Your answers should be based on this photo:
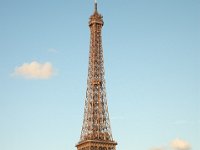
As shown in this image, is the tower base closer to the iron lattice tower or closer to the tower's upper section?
the iron lattice tower

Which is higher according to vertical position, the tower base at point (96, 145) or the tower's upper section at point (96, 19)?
the tower's upper section at point (96, 19)

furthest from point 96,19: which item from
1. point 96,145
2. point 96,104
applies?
point 96,145

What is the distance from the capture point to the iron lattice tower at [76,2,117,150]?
123125mm

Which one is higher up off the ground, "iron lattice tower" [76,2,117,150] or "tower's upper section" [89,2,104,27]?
"tower's upper section" [89,2,104,27]

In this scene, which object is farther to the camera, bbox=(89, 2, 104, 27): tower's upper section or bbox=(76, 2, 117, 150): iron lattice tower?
bbox=(89, 2, 104, 27): tower's upper section

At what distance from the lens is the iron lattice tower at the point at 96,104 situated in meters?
123

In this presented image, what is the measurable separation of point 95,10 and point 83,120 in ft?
114

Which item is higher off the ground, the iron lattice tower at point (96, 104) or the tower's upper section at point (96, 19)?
the tower's upper section at point (96, 19)

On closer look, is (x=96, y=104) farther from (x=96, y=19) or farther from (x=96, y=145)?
(x=96, y=19)

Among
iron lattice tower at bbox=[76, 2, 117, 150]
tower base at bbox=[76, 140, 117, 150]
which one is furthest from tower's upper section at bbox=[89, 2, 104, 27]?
tower base at bbox=[76, 140, 117, 150]

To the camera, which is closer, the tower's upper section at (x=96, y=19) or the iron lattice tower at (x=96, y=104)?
the iron lattice tower at (x=96, y=104)

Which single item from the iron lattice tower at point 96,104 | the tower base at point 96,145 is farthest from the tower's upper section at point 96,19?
the tower base at point 96,145

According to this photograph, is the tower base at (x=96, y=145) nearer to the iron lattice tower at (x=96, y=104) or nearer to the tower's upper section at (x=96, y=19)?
the iron lattice tower at (x=96, y=104)

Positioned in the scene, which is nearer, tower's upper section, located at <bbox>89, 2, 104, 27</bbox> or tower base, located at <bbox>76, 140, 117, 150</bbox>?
tower base, located at <bbox>76, 140, 117, 150</bbox>
